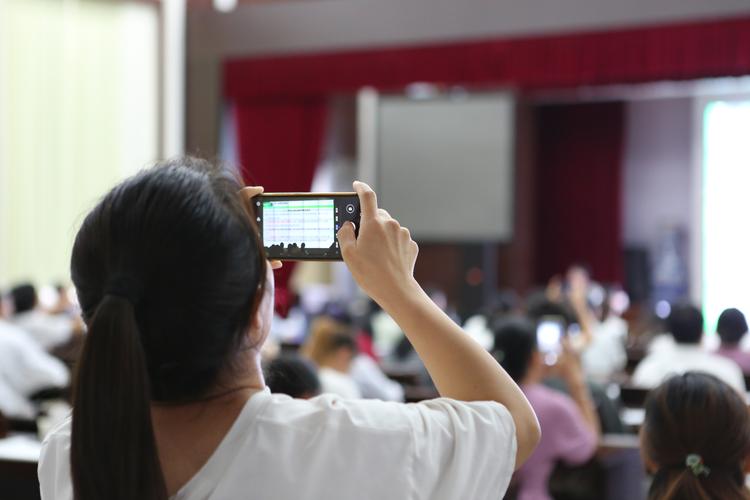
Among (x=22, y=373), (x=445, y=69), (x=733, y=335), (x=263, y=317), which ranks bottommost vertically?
(x=22, y=373)

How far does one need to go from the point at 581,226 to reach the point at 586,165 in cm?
75

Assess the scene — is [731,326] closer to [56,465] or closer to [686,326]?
[686,326]

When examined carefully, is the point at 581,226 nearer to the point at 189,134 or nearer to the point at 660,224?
the point at 660,224

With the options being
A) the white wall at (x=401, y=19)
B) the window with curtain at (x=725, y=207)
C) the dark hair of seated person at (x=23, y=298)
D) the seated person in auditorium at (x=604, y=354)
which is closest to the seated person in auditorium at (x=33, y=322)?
the dark hair of seated person at (x=23, y=298)

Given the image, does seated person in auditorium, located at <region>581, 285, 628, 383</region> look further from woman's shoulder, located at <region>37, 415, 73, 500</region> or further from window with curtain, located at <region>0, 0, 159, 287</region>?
woman's shoulder, located at <region>37, 415, 73, 500</region>

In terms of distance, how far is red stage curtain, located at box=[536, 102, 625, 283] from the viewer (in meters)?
12.6

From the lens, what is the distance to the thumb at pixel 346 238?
1.12 metres

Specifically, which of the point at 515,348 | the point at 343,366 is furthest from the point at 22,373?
the point at 515,348

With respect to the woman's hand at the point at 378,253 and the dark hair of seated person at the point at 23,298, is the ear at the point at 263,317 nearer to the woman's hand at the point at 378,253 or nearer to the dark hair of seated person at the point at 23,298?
the woman's hand at the point at 378,253

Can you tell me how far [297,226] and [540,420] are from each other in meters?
2.25

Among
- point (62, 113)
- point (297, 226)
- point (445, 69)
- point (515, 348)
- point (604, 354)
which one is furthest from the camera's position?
point (62, 113)

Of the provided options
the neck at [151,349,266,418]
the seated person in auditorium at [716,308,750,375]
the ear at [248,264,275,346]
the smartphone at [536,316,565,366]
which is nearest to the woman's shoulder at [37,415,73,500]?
the neck at [151,349,266,418]

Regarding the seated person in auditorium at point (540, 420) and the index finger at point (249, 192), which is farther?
the seated person in auditorium at point (540, 420)

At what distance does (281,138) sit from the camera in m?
8.53
